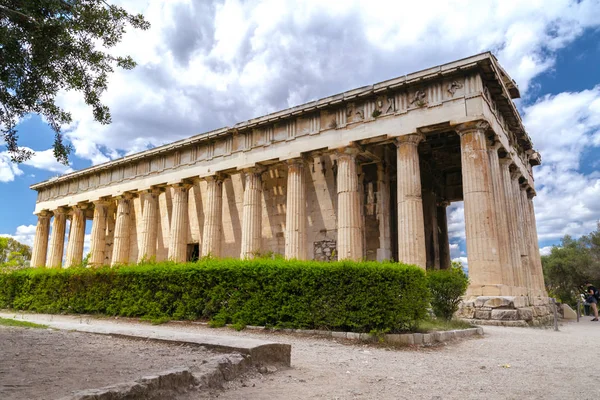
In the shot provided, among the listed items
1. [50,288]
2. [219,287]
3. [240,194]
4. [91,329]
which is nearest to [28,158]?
[91,329]

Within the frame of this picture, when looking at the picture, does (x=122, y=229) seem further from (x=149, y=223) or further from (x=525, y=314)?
(x=525, y=314)

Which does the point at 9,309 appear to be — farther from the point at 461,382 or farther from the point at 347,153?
the point at 461,382

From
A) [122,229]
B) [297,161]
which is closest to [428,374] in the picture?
[297,161]

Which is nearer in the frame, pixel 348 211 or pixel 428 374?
pixel 428 374

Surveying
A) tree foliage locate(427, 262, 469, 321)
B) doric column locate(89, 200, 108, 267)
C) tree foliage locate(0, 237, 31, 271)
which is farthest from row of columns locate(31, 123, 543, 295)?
tree foliage locate(0, 237, 31, 271)

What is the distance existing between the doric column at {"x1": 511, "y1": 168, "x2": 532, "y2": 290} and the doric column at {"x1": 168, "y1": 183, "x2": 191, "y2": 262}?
16.9m

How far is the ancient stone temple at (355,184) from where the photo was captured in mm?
16359

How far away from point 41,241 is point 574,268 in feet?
141

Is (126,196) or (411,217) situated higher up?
(126,196)

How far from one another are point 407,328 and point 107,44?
8.21 m

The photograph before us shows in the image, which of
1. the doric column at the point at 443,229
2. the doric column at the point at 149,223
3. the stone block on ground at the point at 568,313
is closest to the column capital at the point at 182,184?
the doric column at the point at 149,223

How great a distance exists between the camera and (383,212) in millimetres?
21312

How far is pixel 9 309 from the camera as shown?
54.5ft

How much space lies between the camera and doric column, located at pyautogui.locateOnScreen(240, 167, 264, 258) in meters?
21.1
